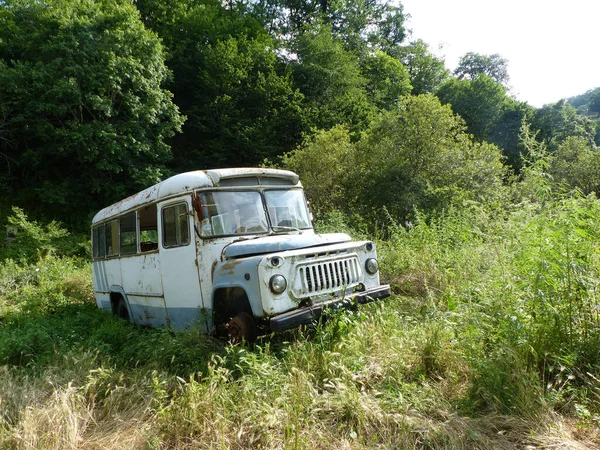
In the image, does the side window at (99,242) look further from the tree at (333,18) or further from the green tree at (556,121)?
the green tree at (556,121)

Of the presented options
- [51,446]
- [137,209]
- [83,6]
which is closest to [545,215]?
[51,446]

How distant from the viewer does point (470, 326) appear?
4055 millimetres

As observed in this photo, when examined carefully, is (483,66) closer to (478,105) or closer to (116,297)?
(478,105)

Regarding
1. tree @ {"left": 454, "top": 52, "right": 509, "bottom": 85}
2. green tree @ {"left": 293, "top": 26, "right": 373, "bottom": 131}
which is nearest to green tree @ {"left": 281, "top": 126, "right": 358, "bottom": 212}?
green tree @ {"left": 293, "top": 26, "right": 373, "bottom": 131}

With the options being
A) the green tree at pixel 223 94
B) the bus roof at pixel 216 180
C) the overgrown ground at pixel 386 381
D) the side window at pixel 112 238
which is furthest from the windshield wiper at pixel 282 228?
the green tree at pixel 223 94

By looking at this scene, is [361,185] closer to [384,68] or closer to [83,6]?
[83,6]

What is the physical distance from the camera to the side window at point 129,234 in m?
7.11

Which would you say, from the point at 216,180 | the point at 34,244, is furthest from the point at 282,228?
the point at 34,244

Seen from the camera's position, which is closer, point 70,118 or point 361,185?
point 361,185

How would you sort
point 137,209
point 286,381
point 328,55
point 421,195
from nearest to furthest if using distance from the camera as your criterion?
point 286,381
point 137,209
point 421,195
point 328,55

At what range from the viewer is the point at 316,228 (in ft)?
37.7

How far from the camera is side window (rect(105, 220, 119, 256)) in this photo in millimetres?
7922

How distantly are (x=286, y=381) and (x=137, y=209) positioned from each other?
14.3 ft

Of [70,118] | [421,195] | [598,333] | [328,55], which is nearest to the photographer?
[598,333]
